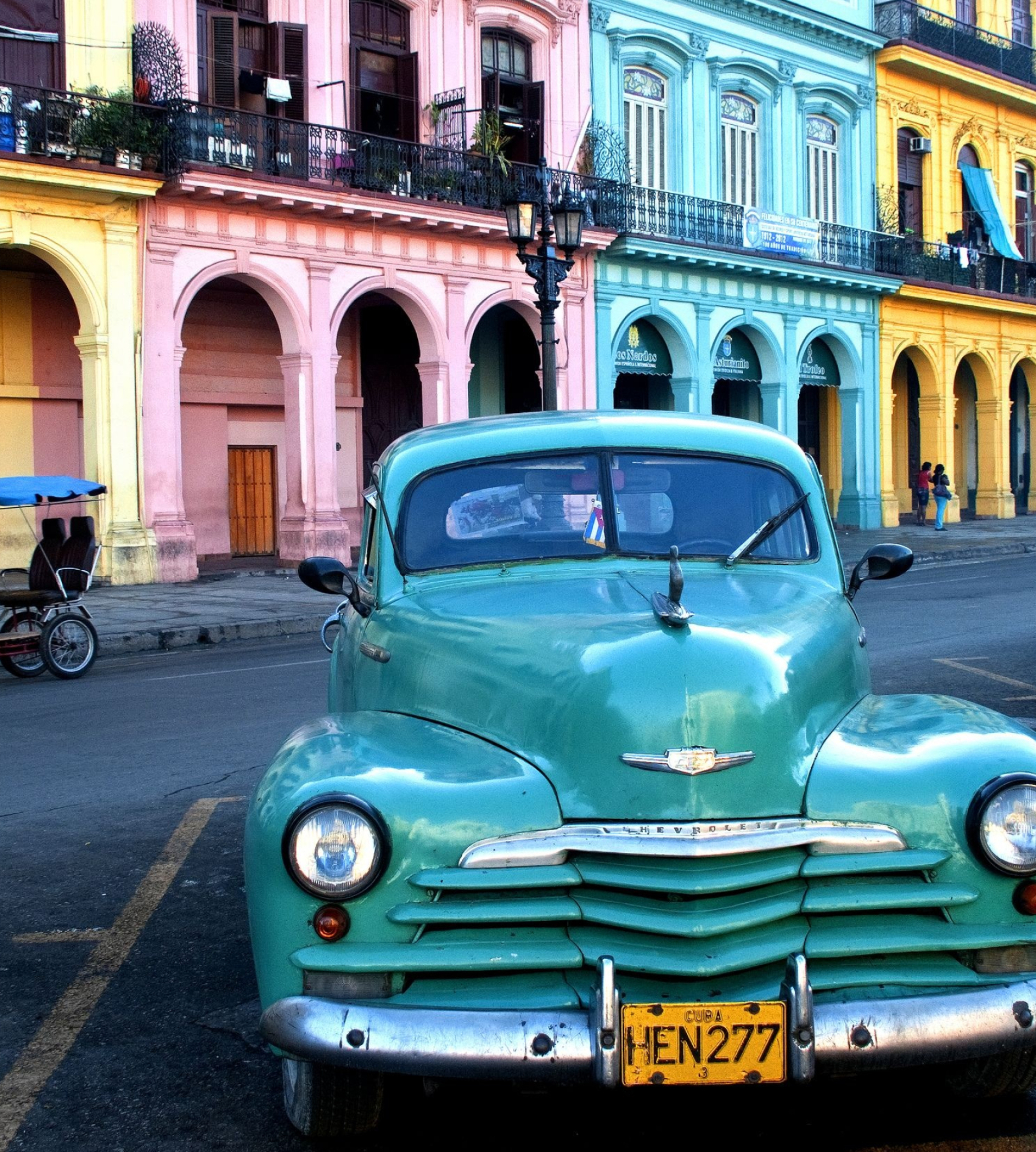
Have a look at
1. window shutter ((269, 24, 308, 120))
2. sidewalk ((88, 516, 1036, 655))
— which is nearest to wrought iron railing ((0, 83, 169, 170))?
window shutter ((269, 24, 308, 120))

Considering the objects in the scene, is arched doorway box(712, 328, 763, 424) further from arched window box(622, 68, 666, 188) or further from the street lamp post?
the street lamp post

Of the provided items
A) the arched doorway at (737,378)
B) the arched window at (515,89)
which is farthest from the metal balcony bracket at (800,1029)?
the arched doorway at (737,378)

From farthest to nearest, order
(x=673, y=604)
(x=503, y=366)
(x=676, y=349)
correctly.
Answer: (x=676, y=349) < (x=503, y=366) < (x=673, y=604)

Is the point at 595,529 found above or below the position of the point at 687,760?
above

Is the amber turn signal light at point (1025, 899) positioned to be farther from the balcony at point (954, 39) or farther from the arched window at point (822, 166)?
the balcony at point (954, 39)

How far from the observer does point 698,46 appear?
2956cm

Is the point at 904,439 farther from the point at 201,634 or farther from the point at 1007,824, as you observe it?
the point at 1007,824

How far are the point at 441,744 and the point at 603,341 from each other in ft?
80.2

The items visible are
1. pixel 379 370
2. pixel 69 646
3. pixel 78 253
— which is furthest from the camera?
pixel 379 370

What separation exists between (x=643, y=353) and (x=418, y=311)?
224 inches

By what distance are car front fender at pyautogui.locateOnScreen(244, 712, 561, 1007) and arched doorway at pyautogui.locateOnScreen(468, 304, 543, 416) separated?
24.6 metres

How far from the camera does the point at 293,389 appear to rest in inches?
932

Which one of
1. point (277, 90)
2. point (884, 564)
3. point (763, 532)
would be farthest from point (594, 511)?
point (277, 90)

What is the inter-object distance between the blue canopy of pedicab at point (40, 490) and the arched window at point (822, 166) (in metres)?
22.6
